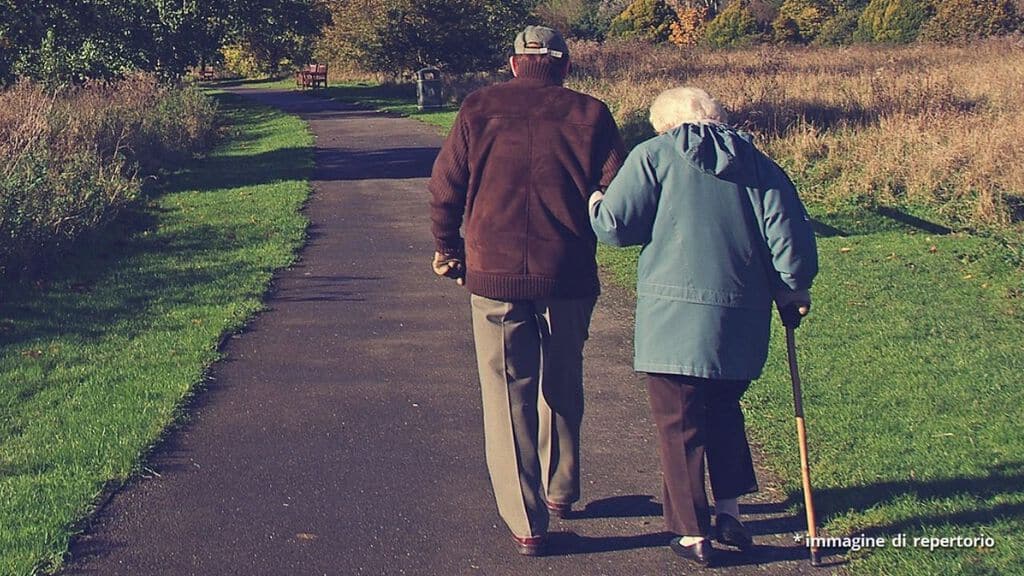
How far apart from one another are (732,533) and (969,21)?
1666 inches

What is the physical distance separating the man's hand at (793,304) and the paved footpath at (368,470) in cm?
92

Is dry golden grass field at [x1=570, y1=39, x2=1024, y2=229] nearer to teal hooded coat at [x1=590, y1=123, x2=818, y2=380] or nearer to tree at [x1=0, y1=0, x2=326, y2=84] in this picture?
tree at [x1=0, y1=0, x2=326, y2=84]

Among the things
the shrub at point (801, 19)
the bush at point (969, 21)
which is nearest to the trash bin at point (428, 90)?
the bush at point (969, 21)

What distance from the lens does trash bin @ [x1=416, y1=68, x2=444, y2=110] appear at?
33.3 m

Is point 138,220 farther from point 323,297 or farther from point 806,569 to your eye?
point 806,569

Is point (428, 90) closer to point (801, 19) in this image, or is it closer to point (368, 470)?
point (368, 470)

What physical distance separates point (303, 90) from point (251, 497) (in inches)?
1824

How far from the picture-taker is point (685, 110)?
4.72m

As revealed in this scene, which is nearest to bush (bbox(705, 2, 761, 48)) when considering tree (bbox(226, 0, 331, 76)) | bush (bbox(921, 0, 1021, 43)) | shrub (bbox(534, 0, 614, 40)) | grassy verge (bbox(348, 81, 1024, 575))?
bush (bbox(921, 0, 1021, 43))

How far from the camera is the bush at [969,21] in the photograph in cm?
4270

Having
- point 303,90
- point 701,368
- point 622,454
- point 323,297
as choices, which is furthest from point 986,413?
point 303,90

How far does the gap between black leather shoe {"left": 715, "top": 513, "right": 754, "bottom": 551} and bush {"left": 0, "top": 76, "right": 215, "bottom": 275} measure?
7.77 meters

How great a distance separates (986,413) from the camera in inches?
262

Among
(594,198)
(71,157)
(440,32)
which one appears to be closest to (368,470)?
(594,198)
